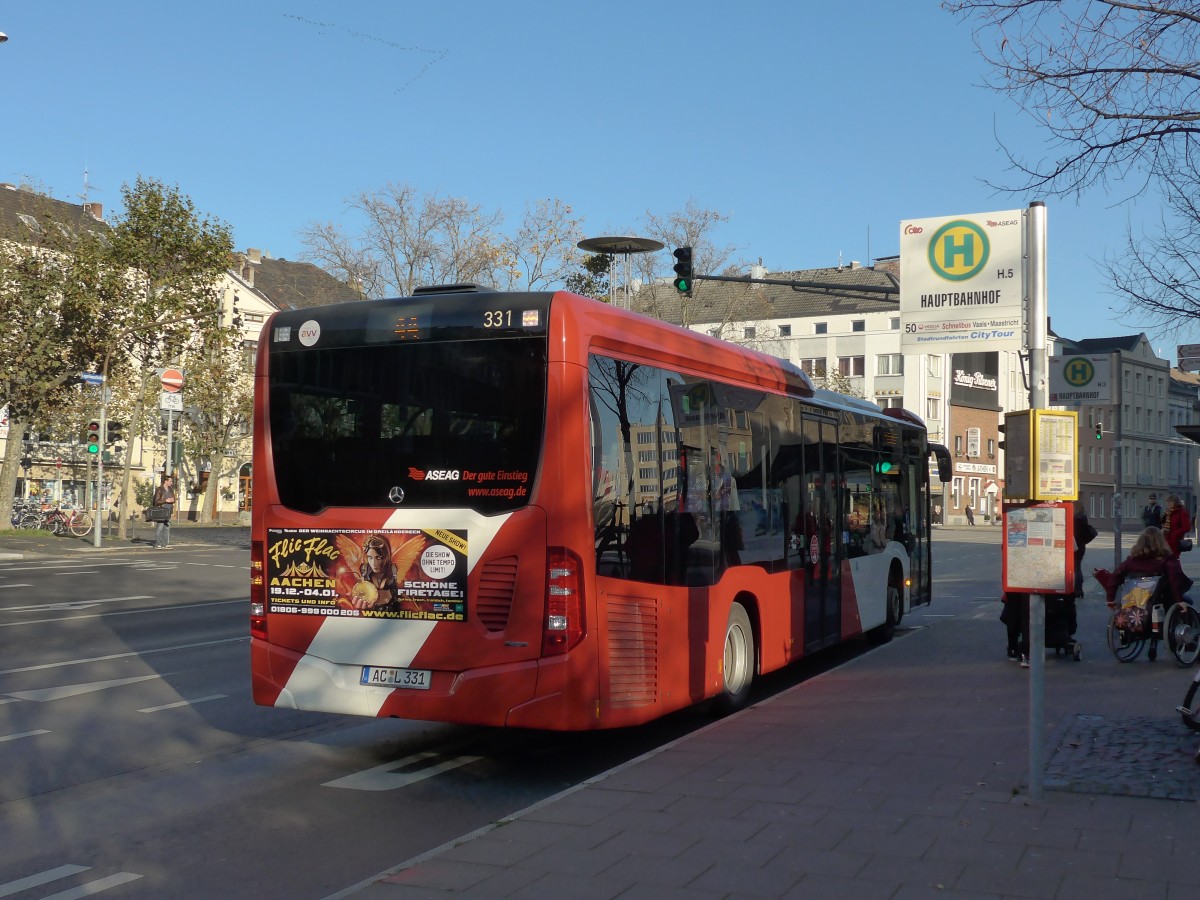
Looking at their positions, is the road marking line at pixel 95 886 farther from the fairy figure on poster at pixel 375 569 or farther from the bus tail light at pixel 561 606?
the bus tail light at pixel 561 606

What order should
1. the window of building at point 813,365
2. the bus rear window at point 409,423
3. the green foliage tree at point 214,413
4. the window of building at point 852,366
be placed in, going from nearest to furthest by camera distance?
the bus rear window at point 409,423, the green foliage tree at point 214,413, the window of building at point 813,365, the window of building at point 852,366

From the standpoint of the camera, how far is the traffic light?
69.8 ft

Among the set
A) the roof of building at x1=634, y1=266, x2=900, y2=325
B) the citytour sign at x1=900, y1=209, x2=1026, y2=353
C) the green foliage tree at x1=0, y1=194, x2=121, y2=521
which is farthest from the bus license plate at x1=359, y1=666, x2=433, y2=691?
the roof of building at x1=634, y1=266, x2=900, y2=325

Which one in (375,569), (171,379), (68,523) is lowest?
(68,523)

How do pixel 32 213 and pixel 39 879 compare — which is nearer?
pixel 39 879

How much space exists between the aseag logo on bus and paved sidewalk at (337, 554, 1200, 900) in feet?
14.0

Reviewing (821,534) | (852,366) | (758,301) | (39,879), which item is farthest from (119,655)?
(852,366)

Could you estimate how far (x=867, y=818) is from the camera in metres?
6.33

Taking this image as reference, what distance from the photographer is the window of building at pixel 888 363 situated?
280 ft

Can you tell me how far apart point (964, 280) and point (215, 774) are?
808cm

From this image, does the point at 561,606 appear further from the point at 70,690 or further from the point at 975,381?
the point at 975,381

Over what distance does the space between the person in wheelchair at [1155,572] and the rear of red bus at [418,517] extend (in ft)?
25.2

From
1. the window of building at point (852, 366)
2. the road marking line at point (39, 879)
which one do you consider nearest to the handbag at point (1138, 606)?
the road marking line at point (39, 879)

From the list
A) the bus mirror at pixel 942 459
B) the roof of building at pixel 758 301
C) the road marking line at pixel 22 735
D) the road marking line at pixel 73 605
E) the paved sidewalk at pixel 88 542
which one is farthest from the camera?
the roof of building at pixel 758 301
